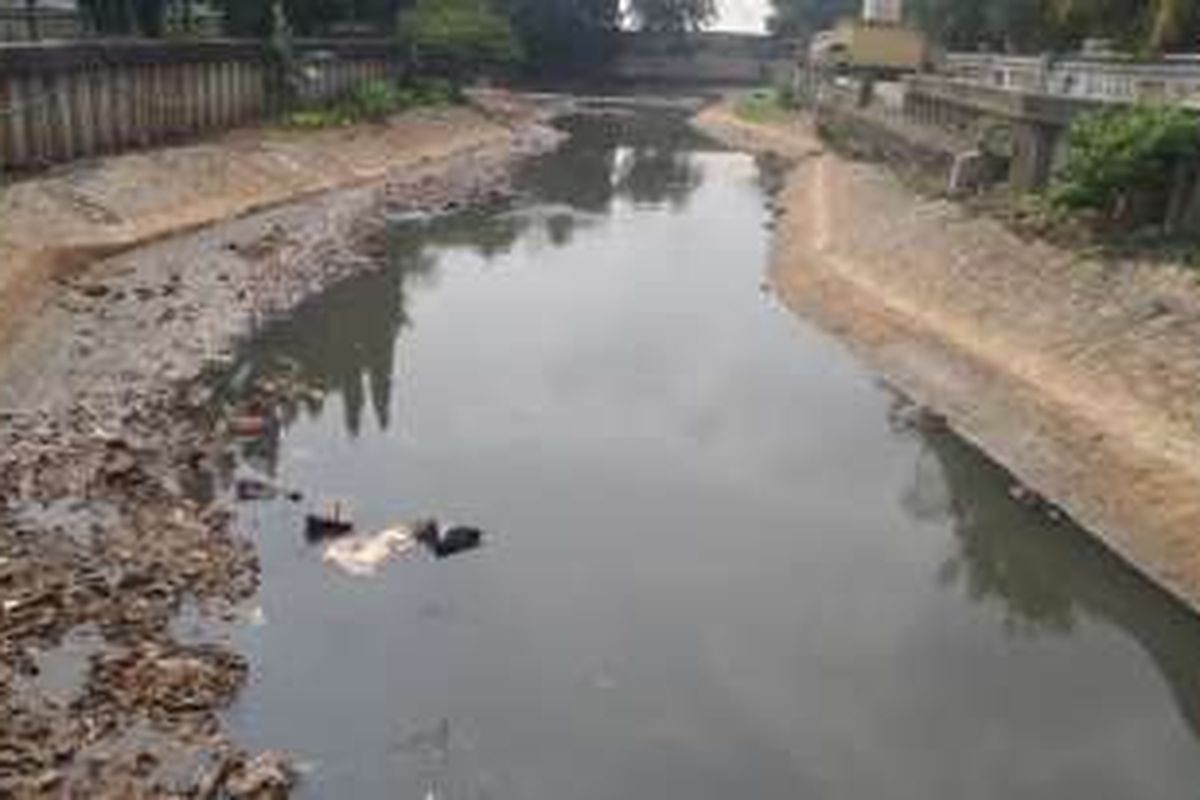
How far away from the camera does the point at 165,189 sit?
5028 centimetres

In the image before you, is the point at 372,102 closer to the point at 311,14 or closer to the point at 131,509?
the point at 311,14

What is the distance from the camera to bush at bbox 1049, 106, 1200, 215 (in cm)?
3578

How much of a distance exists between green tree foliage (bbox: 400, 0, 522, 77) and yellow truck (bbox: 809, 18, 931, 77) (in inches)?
845

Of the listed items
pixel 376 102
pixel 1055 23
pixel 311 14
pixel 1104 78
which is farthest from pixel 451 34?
pixel 1104 78

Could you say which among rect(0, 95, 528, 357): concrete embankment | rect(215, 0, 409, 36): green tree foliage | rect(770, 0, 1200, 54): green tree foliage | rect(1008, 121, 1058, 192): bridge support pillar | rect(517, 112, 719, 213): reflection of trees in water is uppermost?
rect(770, 0, 1200, 54): green tree foliage

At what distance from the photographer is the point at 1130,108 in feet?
127

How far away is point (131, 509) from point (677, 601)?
324 inches

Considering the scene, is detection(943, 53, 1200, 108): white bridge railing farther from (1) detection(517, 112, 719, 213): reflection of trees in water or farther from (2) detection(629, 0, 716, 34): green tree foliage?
(2) detection(629, 0, 716, 34): green tree foliage

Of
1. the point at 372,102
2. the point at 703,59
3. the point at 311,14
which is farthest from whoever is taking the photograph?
the point at 703,59

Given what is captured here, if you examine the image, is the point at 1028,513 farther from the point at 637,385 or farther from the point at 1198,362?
the point at 637,385

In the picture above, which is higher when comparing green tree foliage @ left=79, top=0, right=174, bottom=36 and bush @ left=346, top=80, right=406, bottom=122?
green tree foliage @ left=79, top=0, right=174, bottom=36

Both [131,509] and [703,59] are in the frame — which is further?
[703,59]

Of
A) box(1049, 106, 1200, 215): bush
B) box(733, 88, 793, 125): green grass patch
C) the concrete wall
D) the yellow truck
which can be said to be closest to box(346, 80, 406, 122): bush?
the concrete wall

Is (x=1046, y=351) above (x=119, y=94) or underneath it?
underneath
